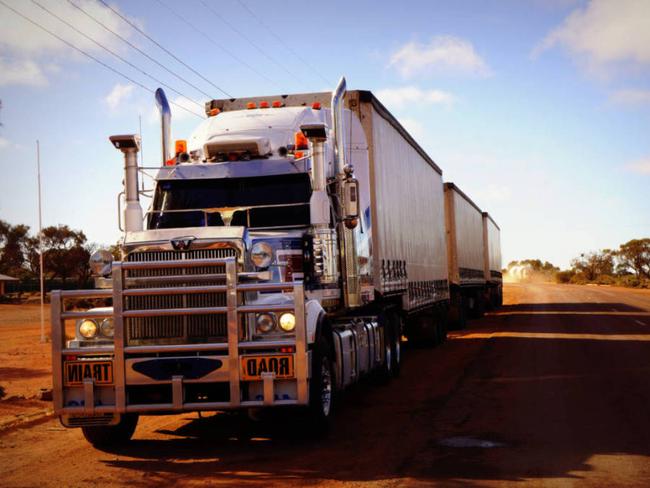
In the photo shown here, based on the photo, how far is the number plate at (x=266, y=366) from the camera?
8.05 metres

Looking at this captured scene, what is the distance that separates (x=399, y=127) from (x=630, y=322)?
51.8 feet

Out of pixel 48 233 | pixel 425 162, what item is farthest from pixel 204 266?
pixel 48 233

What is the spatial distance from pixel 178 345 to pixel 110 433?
1.62 meters

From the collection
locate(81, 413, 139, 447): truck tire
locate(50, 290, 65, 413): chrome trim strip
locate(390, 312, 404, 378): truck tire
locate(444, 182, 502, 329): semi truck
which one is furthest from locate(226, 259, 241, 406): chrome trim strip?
locate(444, 182, 502, 329): semi truck

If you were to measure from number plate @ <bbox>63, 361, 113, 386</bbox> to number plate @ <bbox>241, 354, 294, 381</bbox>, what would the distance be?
133cm

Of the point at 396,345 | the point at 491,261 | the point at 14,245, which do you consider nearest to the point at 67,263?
the point at 14,245

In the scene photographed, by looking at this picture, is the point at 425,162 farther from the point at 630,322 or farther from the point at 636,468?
the point at 636,468

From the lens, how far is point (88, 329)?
8500 mm

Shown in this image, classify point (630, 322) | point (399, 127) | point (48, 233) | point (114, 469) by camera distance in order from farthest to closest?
point (48, 233) < point (630, 322) < point (399, 127) < point (114, 469)

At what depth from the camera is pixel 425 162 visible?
2155 cm

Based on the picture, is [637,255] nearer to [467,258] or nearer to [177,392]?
[467,258]

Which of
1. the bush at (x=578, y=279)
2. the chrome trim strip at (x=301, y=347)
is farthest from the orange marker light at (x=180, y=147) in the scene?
the bush at (x=578, y=279)

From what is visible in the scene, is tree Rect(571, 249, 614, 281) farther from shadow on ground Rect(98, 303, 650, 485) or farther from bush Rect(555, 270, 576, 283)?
shadow on ground Rect(98, 303, 650, 485)

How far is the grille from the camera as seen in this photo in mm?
8312
